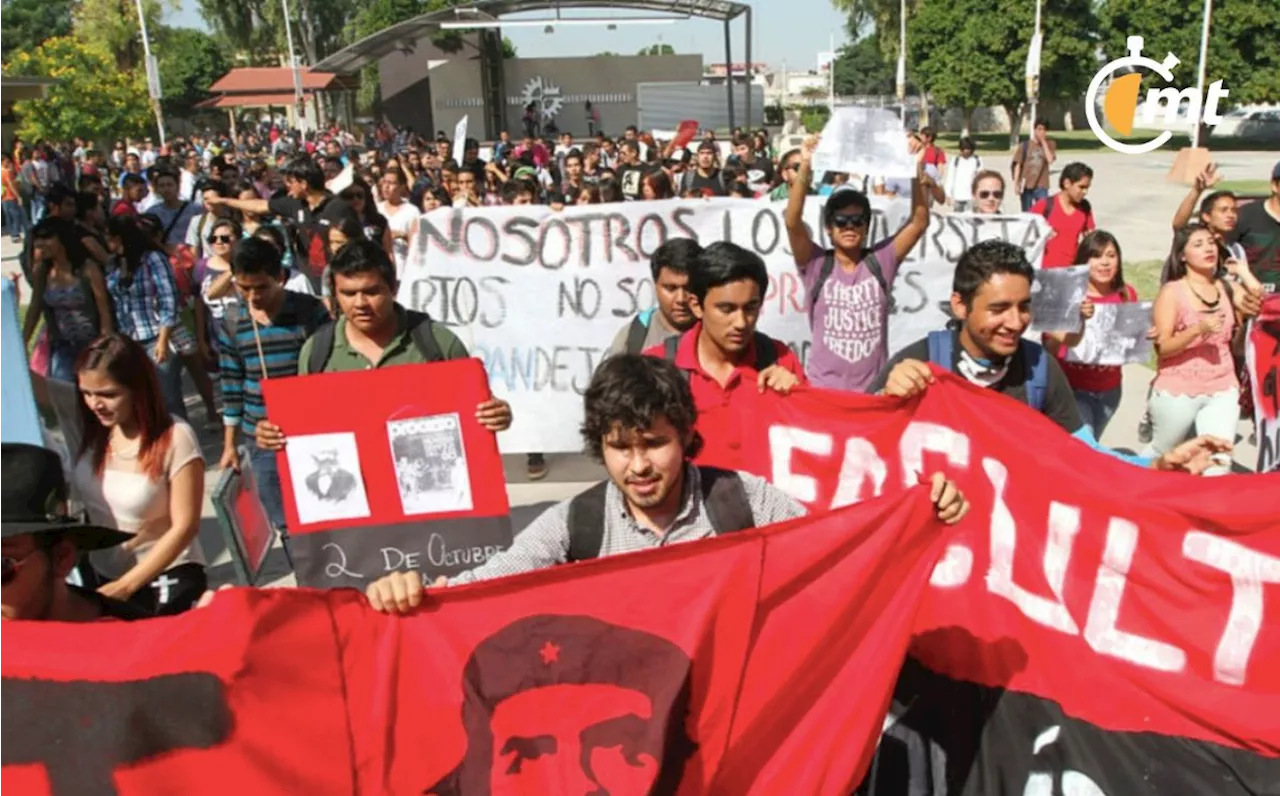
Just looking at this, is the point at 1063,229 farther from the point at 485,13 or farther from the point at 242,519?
the point at 485,13

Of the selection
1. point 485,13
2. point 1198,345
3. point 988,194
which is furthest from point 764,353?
point 485,13

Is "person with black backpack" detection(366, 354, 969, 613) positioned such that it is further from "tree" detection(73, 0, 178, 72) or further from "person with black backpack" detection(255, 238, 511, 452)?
"tree" detection(73, 0, 178, 72)

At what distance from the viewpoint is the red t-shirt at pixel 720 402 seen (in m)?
3.54

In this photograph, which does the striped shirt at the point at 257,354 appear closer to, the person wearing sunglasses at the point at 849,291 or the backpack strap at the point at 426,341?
the backpack strap at the point at 426,341

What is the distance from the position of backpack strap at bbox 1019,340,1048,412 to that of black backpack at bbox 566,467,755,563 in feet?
3.90

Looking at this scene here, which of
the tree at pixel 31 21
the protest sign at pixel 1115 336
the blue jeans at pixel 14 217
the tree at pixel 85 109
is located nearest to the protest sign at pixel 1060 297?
the protest sign at pixel 1115 336

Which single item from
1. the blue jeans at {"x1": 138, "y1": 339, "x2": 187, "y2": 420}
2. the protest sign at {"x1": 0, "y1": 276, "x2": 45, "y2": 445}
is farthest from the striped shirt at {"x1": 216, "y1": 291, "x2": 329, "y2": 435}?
the blue jeans at {"x1": 138, "y1": 339, "x2": 187, "y2": 420}

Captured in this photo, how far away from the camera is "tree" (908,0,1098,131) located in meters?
42.7

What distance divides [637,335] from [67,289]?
11.0 ft

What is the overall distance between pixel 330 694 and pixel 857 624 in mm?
1213

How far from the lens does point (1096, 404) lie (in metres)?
5.12

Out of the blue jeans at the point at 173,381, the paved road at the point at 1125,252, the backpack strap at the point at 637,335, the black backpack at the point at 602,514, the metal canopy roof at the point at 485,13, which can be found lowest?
the paved road at the point at 1125,252

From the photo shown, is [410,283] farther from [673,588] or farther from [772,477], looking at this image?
[673,588]

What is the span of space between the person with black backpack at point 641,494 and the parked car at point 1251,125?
46.4m
